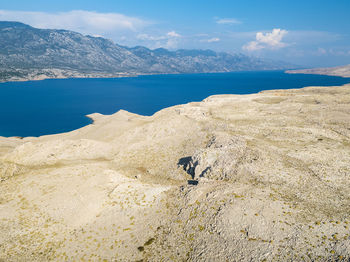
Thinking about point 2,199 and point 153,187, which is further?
point 153,187

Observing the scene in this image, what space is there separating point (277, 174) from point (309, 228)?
11.6 metres

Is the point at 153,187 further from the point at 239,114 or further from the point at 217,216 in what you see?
the point at 239,114

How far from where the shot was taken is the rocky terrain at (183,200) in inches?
968

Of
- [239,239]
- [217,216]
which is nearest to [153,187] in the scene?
[217,216]

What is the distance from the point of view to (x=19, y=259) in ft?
80.2

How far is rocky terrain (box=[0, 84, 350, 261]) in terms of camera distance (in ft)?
80.6

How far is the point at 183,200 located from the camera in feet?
105

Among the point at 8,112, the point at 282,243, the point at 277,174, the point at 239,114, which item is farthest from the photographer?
the point at 8,112

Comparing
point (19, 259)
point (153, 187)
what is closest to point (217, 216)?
point (153, 187)

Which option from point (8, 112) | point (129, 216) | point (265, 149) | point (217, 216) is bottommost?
point (8, 112)

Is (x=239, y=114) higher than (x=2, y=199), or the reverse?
(x=239, y=114)

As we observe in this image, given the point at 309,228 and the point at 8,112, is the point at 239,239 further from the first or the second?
the point at 8,112

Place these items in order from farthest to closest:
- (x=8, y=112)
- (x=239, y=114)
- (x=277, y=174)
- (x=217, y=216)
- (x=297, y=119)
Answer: (x=8, y=112) < (x=239, y=114) < (x=297, y=119) < (x=277, y=174) < (x=217, y=216)

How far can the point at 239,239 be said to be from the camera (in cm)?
2473
